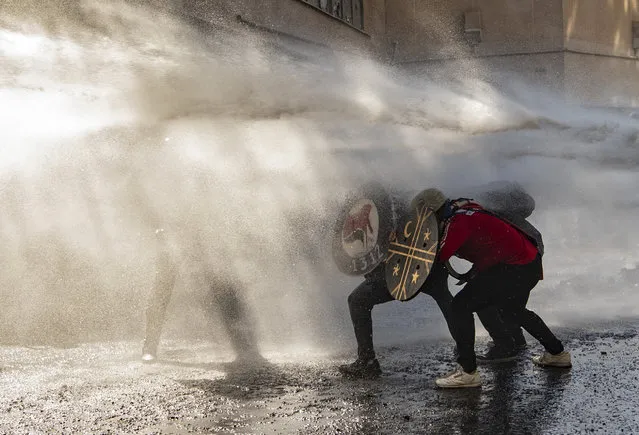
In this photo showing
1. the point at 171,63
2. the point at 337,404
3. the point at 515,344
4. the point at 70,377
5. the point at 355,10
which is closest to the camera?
the point at 337,404

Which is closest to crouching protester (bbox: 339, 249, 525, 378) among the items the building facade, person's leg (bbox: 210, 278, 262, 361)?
person's leg (bbox: 210, 278, 262, 361)

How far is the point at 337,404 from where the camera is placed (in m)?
4.97

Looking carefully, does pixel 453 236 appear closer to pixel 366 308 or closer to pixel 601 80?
pixel 366 308

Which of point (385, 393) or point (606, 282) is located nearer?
point (385, 393)

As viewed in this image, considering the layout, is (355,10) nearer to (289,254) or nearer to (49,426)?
(289,254)

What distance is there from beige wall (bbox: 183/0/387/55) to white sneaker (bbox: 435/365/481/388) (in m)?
8.17

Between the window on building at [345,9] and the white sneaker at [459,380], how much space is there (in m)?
12.2

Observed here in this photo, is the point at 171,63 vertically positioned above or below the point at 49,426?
above

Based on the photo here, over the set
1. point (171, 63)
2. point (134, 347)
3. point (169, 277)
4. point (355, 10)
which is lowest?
point (134, 347)

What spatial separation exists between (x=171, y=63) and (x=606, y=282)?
5347 mm

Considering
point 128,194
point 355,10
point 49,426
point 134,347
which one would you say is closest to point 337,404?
point 49,426

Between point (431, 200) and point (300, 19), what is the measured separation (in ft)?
37.9

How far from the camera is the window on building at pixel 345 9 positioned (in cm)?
1775

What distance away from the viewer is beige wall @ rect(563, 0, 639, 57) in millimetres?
24138
